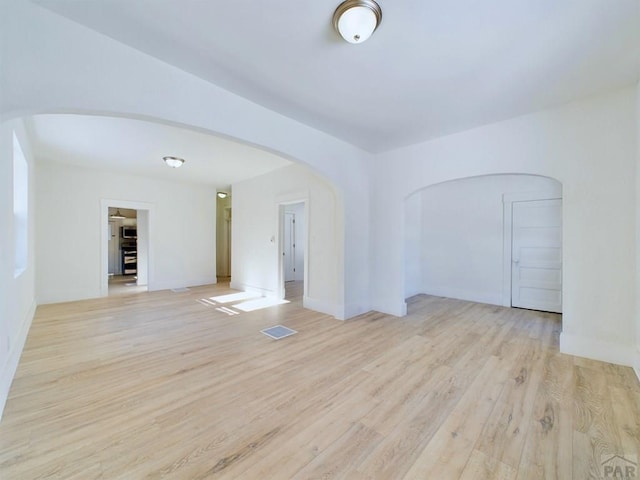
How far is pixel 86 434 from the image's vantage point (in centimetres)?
164

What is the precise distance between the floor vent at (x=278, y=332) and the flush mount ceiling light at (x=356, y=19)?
3155mm

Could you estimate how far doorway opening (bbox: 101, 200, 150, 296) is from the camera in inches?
266

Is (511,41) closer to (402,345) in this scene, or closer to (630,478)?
(630,478)

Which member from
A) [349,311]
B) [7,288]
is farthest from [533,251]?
[7,288]

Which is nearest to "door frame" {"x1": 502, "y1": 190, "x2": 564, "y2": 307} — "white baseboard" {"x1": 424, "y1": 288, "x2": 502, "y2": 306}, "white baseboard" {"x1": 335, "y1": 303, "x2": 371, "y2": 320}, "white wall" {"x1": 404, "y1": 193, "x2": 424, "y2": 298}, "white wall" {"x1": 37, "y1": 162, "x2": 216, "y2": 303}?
"white baseboard" {"x1": 424, "y1": 288, "x2": 502, "y2": 306}

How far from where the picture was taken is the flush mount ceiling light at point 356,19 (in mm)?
1582

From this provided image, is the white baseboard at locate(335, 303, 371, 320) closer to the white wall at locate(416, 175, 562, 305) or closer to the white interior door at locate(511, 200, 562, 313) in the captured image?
the white wall at locate(416, 175, 562, 305)

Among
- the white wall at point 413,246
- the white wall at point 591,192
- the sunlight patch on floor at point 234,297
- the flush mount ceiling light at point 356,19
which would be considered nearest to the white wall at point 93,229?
the sunlight patch on floor at point 234,297

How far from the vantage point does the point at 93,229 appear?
5.46 meters

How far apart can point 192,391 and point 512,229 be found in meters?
5.58

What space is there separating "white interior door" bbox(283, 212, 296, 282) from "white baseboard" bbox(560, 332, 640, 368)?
5925mm

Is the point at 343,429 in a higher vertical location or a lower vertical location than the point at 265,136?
lower

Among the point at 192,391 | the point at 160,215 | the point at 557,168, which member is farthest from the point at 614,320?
the point at 160,215

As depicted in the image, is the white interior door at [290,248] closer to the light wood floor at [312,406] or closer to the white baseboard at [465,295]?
the white baseboard at [465,295]
